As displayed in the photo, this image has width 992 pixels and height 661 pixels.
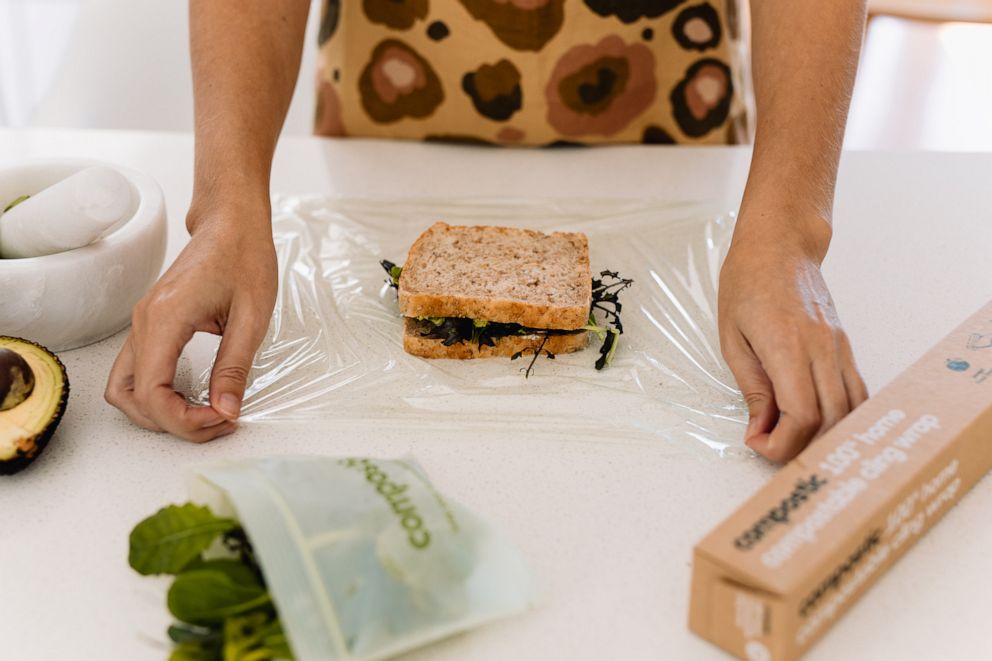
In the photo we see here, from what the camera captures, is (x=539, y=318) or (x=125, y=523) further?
(x=539, y=318)

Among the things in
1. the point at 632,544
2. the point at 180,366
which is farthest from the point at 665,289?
the point at 180,366

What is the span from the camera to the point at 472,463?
0.91 metres

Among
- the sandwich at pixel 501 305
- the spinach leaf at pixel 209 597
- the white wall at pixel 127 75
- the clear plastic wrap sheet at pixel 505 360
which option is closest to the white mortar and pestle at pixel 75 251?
the clear plastic wrap sheet at pixel 505 360

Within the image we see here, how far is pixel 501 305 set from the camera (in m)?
1.04

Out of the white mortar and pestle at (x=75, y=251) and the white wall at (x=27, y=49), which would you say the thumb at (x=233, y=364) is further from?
the white wall at (x=27, y=49)

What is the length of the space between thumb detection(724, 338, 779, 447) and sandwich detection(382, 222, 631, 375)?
136 mm

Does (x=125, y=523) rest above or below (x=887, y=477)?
below

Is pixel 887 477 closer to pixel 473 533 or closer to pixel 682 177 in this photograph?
pixel 473 533

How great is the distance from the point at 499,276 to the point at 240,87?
15.2 inches

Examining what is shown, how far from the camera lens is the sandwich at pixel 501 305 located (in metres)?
1.04

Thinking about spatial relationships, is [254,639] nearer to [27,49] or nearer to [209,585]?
[209,585]

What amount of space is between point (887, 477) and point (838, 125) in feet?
1.74

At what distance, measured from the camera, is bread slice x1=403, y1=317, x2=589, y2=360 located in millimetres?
1048

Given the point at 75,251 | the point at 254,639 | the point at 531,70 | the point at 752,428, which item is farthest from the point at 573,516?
the point at 531,70
